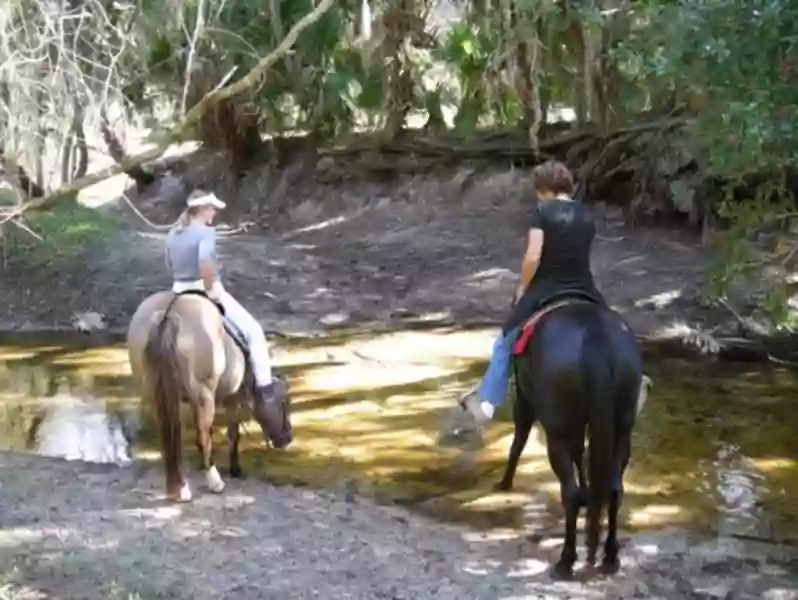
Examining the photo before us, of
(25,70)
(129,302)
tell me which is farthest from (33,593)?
(129,302)

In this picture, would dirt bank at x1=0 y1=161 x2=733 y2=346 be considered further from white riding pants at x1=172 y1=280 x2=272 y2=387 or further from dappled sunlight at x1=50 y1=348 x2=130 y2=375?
white riding pants at x1=172 y1=280 x2=272 y2=387

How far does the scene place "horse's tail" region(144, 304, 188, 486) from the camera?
530 cm

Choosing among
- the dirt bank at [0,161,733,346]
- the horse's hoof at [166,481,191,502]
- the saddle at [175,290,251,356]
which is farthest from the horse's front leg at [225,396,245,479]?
the dirt bank at [0,161,733,346]

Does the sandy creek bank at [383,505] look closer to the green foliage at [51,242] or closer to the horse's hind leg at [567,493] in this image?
the horse's hind leg at [567,493]

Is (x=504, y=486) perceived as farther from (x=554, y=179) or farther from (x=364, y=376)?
(x=364, y=376)

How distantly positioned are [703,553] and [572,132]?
402 inches

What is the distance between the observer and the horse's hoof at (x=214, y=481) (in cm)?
593

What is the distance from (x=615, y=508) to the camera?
15.6ft

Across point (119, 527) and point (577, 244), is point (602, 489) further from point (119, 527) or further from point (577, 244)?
point (119, 527)

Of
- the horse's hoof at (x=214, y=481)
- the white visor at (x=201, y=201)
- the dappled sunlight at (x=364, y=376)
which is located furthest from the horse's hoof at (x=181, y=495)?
the dappled sunlight at (x=364, y=376)

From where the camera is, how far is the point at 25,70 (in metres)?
6.77

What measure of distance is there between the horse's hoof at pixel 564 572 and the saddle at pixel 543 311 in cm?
104

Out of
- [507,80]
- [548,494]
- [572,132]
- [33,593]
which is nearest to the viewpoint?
[33,593]

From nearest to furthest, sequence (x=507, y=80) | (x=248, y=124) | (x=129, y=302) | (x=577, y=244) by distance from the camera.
→ 1. (x=577, y=244)
2. (x=129, y=302)
3. (x=507, y=80)
4. (x=248, y=124)
